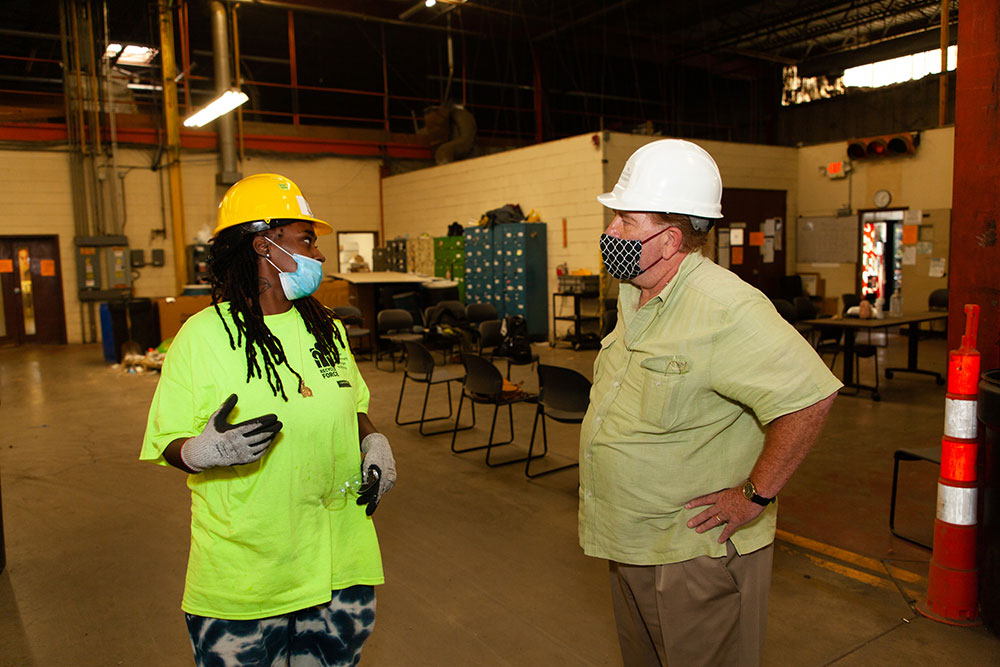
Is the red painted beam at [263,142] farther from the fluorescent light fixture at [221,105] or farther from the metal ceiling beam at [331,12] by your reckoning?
the fluorescent light fixture at [221,105]

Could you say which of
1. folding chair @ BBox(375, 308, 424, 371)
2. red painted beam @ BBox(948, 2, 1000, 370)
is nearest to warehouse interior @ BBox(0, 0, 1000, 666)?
red painted beam @ BBox(948, 2, 1000, 370)

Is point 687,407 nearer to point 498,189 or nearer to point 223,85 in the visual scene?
point 498,189

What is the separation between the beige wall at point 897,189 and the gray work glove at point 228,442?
1098 cm

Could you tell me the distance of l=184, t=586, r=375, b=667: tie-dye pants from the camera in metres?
1.54

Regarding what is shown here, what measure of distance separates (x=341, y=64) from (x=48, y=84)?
6.20 metres

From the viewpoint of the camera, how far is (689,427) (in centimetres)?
151

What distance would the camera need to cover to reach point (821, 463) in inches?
186

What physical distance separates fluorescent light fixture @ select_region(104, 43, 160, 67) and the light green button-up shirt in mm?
14248

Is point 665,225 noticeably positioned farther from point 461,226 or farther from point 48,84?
point 48,84

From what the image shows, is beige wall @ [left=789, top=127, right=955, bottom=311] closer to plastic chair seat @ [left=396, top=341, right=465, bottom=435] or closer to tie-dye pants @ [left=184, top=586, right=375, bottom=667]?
plastic chair seat @ [left=396, top=341, right=465, bottom=435]

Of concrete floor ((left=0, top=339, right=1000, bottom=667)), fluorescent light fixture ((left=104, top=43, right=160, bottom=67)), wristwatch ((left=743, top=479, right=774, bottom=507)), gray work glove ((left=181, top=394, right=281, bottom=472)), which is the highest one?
fluorescent light fixture ((left=104, top=43, right=160, bottom=67))

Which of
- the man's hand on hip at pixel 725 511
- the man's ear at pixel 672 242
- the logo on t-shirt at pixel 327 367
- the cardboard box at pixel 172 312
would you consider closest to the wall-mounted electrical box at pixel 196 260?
the cardboard box at pixel 172 312

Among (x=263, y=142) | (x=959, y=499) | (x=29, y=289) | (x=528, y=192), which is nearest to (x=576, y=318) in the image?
(x=528, y=192)

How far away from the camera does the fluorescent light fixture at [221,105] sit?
9.08m
